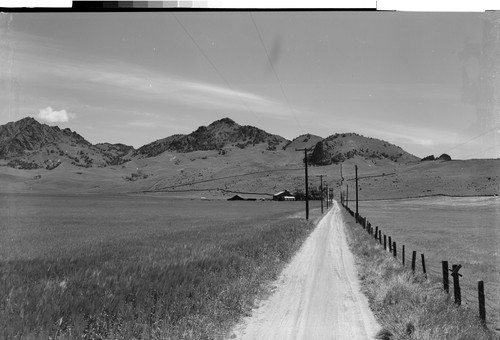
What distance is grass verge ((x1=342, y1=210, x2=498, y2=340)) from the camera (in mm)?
9516

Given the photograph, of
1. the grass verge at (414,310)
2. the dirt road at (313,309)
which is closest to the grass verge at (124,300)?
the dirt road at (313,309)

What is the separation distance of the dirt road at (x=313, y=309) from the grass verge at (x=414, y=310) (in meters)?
0.49

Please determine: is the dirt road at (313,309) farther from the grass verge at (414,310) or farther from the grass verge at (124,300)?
the grass verge at (124,300)

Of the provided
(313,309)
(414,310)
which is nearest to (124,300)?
(313,309)

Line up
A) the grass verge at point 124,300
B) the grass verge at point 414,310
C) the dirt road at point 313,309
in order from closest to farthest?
the grass verge at point 124,300, the grass verge at point 414,310, the dirt road at point 313,309

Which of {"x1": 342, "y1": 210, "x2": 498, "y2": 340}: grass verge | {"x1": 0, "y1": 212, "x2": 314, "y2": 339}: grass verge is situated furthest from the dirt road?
{"x1": 0, "y1": 212, "x2": 314, "y2": 339}: grass verge

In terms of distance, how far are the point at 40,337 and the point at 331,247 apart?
26.8m

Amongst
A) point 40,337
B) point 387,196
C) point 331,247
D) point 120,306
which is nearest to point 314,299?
point 120,306

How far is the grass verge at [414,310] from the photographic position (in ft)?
31.2

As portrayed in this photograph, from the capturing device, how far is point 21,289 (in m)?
8.49

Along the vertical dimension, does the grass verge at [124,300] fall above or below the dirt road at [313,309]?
above

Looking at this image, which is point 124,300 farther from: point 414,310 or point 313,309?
point 414,310

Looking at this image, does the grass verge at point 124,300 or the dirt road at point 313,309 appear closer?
the grass verge at point 124,300

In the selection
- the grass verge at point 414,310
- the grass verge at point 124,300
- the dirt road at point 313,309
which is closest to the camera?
the grass verge at point 124,300
